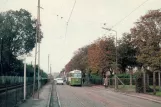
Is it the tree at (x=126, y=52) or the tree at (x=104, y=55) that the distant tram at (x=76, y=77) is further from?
the tree at (x=126, y=52)

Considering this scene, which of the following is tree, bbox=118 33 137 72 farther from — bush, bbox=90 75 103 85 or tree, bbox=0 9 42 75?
tree, bbox=0 9 42 75

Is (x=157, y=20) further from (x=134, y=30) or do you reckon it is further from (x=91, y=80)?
(x=91, y=80)

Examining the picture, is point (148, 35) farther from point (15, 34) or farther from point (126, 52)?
point (15, 34)

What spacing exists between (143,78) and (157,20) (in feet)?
86.4

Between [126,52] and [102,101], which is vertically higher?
[126,52]

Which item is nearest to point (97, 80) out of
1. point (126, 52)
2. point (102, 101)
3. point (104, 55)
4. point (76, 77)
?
point (126, 52)

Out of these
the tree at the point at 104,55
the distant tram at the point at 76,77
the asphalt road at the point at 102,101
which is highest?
the tree at the point at 104,55

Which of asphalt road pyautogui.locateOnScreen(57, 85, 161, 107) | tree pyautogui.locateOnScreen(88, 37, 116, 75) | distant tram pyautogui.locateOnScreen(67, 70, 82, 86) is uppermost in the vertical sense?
tree pyautogui.locateOnScreen(88, 37, 116, 75)

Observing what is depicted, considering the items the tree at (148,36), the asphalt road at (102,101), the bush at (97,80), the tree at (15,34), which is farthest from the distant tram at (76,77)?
the asphalt road at (102,101)

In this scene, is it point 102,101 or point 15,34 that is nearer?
point 102,101

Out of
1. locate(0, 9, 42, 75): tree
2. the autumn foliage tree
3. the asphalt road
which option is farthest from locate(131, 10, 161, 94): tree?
the asphalt road

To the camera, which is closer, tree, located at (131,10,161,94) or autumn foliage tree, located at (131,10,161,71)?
tree, located at (131,10,161,94)

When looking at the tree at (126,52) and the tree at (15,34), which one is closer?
the tree at (15,34)

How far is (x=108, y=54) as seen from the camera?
6981 centimetres
